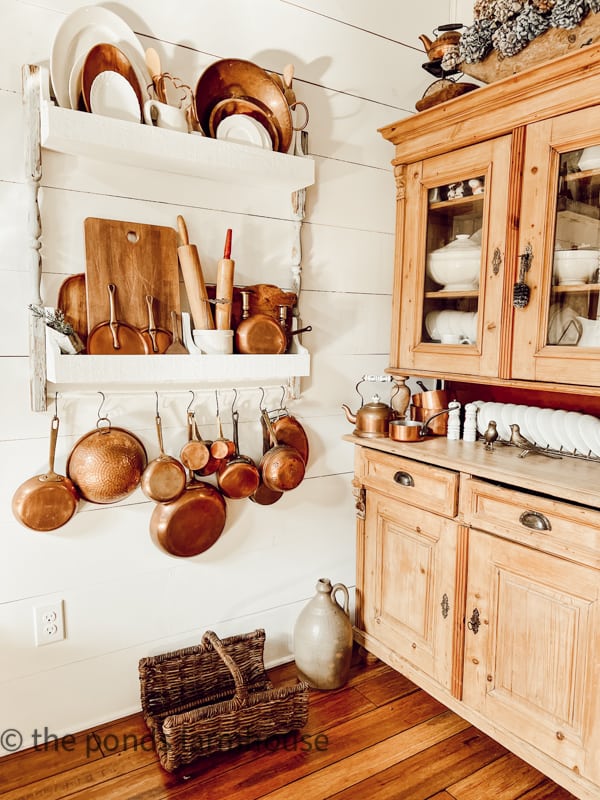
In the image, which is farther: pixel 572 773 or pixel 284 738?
pixel 284 738

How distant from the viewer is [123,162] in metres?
1.66

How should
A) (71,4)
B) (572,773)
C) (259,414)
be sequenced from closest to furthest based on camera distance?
(572,773), (71,4), (259,414)

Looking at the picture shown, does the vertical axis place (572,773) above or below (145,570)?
below

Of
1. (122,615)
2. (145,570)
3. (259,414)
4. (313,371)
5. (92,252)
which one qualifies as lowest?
(122,615)

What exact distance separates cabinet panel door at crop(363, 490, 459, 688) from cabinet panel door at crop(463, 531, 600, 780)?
0.08 meters

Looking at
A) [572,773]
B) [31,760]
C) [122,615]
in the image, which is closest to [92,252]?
[122,615]

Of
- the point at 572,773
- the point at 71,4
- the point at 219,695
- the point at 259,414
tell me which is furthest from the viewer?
the point at 259,414

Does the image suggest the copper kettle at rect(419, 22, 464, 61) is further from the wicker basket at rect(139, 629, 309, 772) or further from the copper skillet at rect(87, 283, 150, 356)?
the wicker basket at rect(139, 629, 309, 772)

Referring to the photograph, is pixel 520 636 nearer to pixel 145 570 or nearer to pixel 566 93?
pixel 145 570

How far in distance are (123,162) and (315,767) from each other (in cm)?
176

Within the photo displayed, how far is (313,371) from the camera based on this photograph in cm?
212

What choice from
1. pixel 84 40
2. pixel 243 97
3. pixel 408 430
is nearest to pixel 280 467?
pixel 408 430

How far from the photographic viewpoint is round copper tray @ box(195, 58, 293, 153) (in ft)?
5.76

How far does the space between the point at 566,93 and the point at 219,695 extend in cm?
200
